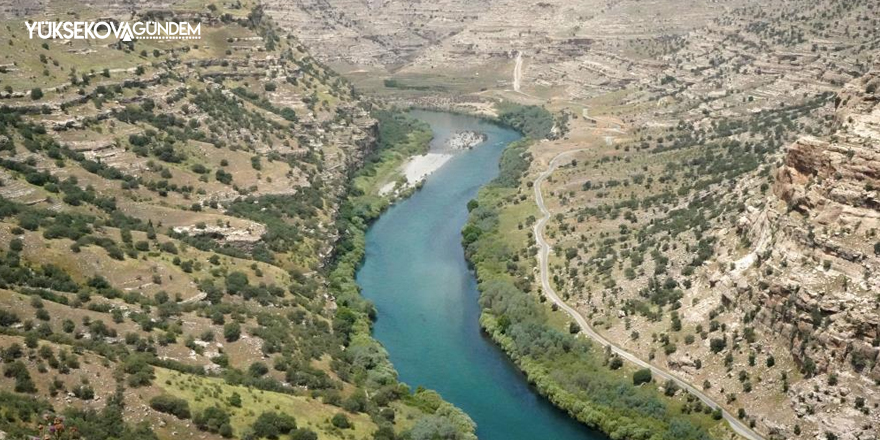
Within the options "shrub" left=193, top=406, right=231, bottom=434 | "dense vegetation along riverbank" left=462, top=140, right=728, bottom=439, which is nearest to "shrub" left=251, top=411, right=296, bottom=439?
"shrub" left=193, top=406, right=231, bottom=434

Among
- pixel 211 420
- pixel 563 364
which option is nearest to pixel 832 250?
pixel 563 364

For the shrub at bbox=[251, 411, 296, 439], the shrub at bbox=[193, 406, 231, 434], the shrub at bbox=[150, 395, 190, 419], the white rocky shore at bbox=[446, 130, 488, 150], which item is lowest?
the white rocky shore at bbox=[446, 130, 488, 150]

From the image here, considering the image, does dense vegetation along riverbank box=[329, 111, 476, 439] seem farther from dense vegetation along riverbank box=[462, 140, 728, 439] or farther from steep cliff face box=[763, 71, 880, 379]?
steep cliff face box=[763, 71, 880, 379]

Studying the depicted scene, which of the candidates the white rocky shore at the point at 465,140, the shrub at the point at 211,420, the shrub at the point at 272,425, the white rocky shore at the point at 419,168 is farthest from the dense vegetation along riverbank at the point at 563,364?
the white rocky shore at the point at 465,140

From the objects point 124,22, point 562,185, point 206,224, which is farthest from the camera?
point 124,22

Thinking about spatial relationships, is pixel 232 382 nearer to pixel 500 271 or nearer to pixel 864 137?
pixel 500 271

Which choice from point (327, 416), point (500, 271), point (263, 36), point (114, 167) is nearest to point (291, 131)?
point (263, 36)
